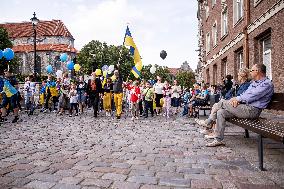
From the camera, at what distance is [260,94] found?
5.60 m

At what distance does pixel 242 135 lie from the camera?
300 inches

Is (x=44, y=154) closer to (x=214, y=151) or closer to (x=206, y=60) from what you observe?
(x=214, y=151)

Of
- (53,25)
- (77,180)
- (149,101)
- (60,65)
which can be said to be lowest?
(77,180)

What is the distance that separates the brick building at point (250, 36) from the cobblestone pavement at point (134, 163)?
568 cm

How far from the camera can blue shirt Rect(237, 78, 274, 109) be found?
5594mm

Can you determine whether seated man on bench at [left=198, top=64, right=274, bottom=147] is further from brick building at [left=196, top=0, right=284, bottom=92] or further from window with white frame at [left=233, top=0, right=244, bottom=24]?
window with white frame at [left=233, top=0, right=244, bottom=24]

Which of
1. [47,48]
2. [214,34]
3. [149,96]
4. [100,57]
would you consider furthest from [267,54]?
[47,48]

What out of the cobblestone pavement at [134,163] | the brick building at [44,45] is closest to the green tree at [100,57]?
the brick building at [44,45]

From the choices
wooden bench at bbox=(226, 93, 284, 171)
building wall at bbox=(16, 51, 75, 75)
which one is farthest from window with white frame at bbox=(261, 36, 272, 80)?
building wall at bbox=(16, 51, 75, 75)

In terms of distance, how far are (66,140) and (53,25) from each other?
7625 centimetres

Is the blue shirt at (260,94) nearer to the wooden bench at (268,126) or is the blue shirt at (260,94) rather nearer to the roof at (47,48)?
the wooden bench at (268,126)

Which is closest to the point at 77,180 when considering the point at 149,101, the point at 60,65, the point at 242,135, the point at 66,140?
the point at 66,140

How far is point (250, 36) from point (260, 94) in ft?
31.1

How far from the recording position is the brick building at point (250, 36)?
36.7 feet
